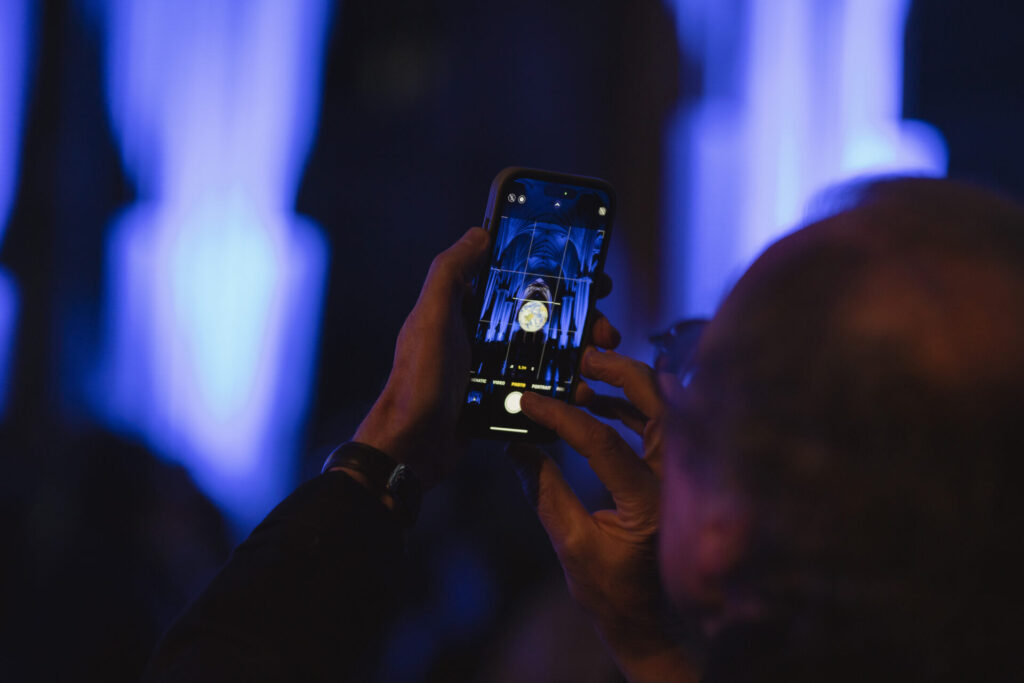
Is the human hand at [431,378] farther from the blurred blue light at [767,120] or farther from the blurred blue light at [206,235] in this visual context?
the blurred blue light at [767,120]

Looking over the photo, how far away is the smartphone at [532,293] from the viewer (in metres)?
0.87

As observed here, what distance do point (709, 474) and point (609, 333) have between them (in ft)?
1.85

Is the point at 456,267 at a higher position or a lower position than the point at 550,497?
higher

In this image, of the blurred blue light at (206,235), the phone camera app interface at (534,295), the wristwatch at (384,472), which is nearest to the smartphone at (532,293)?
the phone camera app interface at (534,295)

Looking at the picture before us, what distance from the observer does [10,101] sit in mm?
1737

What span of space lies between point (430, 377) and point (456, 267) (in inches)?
5.2

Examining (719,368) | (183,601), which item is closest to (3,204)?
(183,601)

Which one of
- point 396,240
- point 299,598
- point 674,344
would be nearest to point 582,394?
point 674,344

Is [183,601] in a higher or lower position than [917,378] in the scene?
lower

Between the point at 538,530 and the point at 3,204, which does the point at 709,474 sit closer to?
the point at 538,530

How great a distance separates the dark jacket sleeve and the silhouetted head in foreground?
304mm

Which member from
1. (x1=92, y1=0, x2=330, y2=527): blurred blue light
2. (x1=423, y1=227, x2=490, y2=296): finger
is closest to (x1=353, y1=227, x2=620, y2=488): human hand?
(x1=423, y1=227, x2=490, y2=296): finger

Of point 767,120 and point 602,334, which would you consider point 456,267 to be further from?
point 767,120

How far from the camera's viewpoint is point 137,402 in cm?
180
